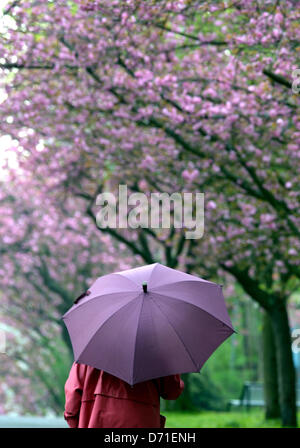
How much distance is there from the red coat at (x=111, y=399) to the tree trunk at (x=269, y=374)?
11619 mm

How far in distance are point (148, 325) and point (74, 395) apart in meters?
0.69

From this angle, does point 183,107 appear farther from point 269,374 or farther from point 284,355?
point 269,374

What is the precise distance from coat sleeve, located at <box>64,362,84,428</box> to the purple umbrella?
0.56 feet

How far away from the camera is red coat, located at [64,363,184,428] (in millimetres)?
4410

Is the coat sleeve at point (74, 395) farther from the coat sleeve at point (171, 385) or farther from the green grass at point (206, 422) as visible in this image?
the green grass at point (206, 422)

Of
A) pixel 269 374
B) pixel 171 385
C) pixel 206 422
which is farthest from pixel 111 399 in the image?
pixel 269 374

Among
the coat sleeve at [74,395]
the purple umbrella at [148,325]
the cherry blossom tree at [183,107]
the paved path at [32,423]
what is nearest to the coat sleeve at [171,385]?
the purple umbrella at [148,325]

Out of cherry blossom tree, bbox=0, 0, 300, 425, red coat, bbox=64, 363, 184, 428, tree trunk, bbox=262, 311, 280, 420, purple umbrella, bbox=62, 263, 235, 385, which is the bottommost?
red coat, bbox=64, 363, 184, 428

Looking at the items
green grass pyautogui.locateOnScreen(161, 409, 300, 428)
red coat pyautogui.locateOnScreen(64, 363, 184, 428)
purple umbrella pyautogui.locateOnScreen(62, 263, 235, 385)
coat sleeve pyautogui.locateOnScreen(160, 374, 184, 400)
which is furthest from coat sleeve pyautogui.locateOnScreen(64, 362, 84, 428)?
green grass pyautogui.locateOnScreen(161, 409, 300, 428)

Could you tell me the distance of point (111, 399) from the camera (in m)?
4.46

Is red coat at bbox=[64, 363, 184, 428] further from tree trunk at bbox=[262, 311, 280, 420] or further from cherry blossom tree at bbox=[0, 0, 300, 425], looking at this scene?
tree trunk at bbox=[262, 311, 280, 420]

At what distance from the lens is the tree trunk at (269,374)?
15.7 metres

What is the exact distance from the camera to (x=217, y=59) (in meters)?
12.4
